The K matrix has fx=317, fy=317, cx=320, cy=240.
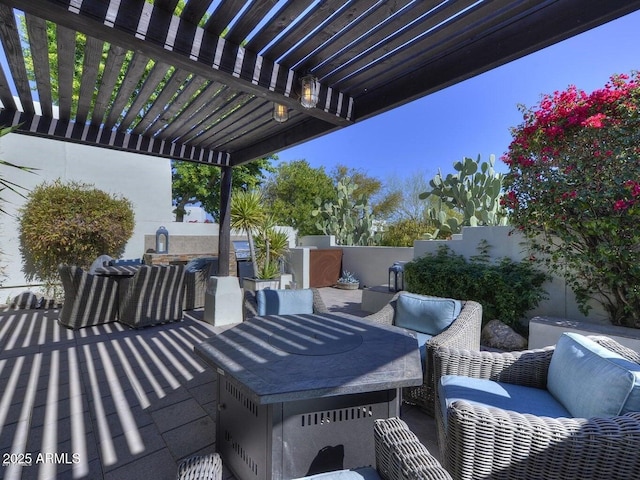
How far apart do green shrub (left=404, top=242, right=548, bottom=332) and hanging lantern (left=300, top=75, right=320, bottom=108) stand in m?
3.30

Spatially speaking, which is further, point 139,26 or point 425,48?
point 425,48

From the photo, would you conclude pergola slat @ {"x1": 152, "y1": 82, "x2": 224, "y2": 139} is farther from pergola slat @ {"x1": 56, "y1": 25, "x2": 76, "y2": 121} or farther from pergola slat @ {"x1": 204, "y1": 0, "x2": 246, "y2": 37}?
pergola slat @ {"x1": 56, "y1": 25, "x2": 76, "y2": 121}

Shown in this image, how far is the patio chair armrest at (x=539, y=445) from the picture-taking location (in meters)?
1.17

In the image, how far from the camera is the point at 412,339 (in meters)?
2.20

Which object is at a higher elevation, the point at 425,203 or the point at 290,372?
the point at 425,203

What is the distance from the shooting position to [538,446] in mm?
1226

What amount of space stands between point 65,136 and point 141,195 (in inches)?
191

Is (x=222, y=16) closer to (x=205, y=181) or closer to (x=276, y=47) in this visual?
(x=276, y=47)

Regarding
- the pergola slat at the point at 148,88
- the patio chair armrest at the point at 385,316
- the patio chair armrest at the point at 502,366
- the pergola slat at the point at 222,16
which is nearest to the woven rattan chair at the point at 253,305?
the patio chair armrest at the point at 385,316

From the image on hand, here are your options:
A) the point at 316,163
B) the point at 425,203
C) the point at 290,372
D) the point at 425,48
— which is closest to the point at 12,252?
the point at 290,372

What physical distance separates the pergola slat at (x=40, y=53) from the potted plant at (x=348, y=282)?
6.97 metres

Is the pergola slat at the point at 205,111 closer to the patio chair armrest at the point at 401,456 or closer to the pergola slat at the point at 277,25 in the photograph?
the pergola slat at the point at 277,25

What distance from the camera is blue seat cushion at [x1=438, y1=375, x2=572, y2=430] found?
1.72 meters

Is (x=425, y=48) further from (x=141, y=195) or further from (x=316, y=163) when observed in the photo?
(x=316, y=163)
